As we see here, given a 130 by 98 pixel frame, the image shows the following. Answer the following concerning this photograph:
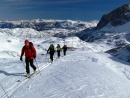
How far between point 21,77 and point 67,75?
3100 mm

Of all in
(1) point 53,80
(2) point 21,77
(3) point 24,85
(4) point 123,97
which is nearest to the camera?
(4) point 123,97

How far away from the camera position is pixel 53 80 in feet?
56.0

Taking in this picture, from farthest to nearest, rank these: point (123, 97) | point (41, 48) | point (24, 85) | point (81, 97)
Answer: point (41, 48) < point (24, 85) < point (123, 97) < point (81, 97)

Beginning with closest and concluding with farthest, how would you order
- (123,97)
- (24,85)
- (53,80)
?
(123,97) → (24,85) → (53,80)

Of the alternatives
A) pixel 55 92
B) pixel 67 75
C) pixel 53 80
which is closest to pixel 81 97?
Result: pixel 55 92

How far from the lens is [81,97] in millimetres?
13523

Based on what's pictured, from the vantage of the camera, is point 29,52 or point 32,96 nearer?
point 32,96

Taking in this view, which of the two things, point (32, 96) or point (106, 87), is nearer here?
point (32, 96)

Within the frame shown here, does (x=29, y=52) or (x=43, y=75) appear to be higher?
(x=29, y=52)

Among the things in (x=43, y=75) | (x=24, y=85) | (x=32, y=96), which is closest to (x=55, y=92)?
(x=32, y=96)

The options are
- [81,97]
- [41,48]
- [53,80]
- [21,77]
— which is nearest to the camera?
[81,97]

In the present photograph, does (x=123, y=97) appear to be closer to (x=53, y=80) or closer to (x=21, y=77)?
(x=53, y=80)

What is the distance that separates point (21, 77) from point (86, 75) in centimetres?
445

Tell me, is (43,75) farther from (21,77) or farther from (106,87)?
(106,87)
